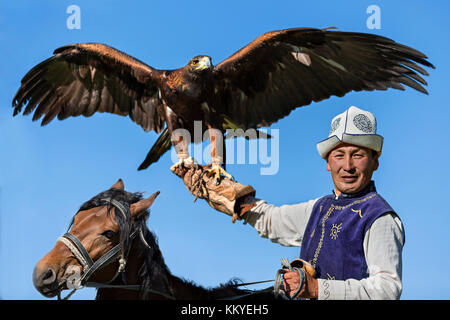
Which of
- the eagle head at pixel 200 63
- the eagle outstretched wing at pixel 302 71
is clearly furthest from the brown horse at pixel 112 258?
the eagle outstretched wing at pixel 302 71

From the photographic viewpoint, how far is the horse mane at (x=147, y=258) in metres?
3.01

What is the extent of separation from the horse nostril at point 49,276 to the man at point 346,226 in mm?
1291

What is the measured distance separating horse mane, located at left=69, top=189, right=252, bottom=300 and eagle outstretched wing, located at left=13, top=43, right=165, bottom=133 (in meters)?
2.47

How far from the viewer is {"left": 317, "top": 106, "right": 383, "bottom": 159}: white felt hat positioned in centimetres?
305

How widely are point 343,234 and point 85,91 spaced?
3.85 meters

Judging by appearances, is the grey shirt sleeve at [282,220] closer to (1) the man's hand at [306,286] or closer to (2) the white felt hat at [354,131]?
(2) the white felt hat at [354,131]

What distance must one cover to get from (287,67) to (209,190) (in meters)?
2.07

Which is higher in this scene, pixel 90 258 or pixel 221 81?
pixel 221 81

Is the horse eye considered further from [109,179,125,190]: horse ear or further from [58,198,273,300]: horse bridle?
[109,179,125,190]: horse ear

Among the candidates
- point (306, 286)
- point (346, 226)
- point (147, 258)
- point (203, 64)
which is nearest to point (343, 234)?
point (346, 226)

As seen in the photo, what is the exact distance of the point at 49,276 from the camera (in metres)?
2.79

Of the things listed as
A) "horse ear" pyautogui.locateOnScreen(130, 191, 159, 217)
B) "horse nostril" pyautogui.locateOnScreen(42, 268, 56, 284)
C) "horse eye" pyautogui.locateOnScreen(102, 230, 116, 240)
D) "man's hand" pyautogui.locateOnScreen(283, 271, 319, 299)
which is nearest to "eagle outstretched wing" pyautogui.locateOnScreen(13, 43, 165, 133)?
"horse ear" pyautogui.locateOnScreen(130, 191, 159, 217)

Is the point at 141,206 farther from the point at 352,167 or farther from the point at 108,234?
the point at 352,167
